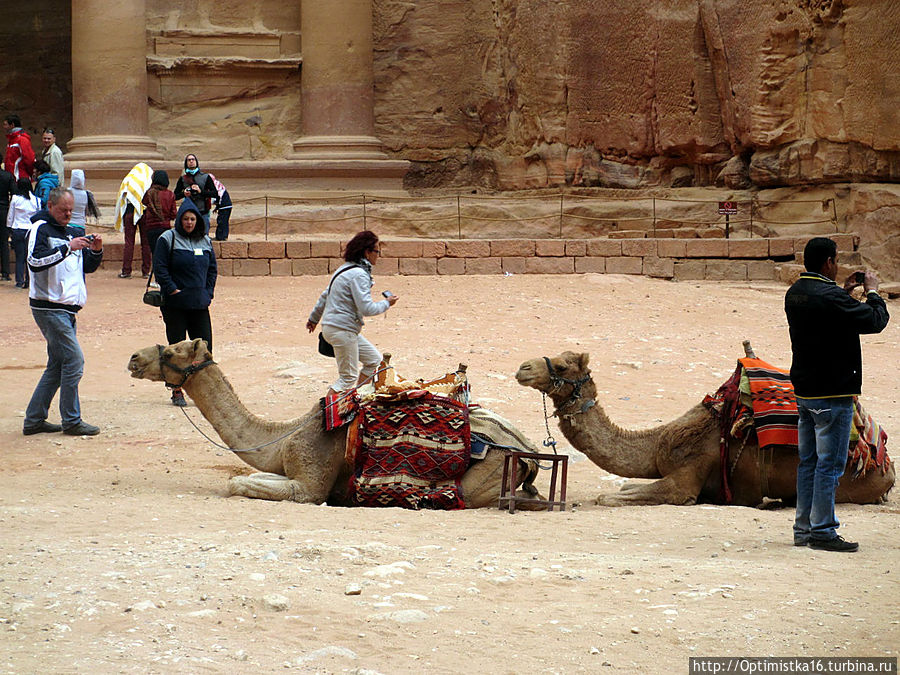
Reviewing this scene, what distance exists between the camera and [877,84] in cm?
1941

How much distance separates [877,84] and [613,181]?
21.7 feet

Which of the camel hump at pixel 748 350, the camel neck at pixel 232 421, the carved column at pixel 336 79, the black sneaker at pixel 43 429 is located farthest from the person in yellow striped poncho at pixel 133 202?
the camel hump at pixel 748 350

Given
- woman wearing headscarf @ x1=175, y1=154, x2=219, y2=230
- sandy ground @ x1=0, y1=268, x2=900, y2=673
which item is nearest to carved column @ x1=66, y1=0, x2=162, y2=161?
woman wearing headscarf @ x1=175, y1=154, x2=219, y2=230

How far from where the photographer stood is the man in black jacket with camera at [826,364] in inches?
244

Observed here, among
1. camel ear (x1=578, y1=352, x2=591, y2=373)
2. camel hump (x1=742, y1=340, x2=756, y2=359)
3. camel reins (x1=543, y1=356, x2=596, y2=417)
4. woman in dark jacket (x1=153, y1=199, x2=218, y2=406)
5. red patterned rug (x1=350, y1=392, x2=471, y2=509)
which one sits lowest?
red patterned rug (x1=350, y1=392, x2=471, y2=509)

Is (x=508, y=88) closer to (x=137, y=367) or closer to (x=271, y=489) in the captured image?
(x=137, y=367)

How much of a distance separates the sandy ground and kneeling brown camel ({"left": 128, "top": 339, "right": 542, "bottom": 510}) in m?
0.26

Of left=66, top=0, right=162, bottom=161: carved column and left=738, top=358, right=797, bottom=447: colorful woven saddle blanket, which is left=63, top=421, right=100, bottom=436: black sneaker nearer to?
left=738, top=358, right=797, bottom=447: colorful woven saddle blanket

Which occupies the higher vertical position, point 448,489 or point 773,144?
point 773,144

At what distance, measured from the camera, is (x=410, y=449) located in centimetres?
750

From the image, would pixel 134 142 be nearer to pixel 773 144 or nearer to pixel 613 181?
pixel 613 181

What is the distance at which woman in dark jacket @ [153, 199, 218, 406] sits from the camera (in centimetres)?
1046

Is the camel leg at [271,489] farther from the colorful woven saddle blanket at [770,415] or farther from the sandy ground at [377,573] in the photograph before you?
the colorful woven saddle blanket at [770,415]

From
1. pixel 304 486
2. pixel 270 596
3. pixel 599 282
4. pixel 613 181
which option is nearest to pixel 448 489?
pixel 304 486
